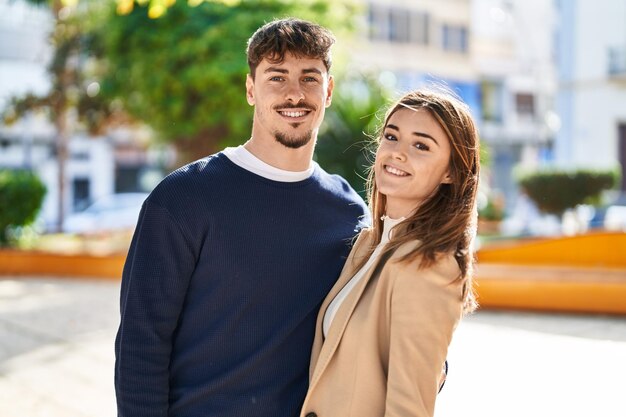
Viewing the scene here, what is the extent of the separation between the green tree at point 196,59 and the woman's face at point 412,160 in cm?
1233

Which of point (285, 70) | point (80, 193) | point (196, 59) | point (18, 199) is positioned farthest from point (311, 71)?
point (80, 193)

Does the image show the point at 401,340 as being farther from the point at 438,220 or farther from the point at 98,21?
the point at 98,21

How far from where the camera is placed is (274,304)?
247 cm

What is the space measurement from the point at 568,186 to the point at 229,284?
14075mm

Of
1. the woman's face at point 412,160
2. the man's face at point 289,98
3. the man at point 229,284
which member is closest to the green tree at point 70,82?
the man's face at point 289,98

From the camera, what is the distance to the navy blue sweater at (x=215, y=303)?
236cm

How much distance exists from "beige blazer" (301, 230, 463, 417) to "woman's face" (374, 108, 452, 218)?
230mm

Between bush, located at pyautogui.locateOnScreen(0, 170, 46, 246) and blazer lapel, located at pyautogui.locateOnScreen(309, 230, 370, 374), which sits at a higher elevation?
blazer lapel, located at pyautogui.locateOnScreen(309, 230, 370, 374)

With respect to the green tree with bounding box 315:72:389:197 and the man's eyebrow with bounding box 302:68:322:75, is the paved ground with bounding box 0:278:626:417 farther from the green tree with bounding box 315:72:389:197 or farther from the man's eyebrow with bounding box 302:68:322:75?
the green tree with bounding box 315:72:389:197

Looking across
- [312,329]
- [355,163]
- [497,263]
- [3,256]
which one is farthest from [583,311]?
[3,256]

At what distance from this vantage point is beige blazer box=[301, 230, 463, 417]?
2.04 metres

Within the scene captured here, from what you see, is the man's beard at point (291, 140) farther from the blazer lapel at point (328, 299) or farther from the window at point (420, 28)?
the window at point (420, 28)

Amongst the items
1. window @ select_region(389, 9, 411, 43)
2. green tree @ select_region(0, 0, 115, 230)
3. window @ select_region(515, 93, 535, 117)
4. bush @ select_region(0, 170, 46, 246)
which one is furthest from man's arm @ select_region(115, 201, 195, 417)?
window @ select_region(515, 93, 535, 117)

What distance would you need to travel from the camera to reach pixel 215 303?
7.98 feet
